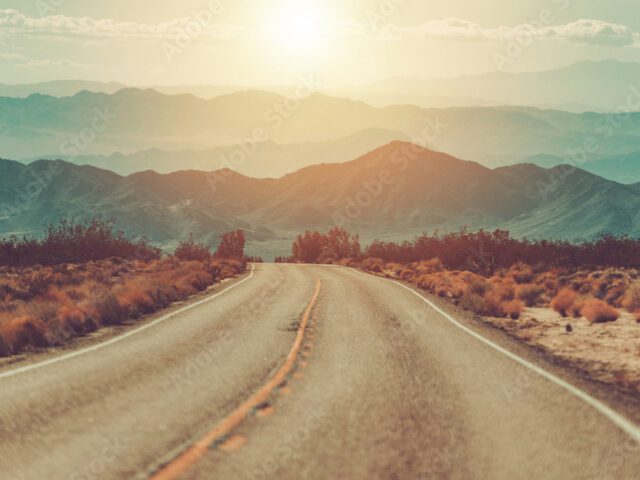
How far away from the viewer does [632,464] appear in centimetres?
621

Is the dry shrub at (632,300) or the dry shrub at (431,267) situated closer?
the dry shrub at (632,300)

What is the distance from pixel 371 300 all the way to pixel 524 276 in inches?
432

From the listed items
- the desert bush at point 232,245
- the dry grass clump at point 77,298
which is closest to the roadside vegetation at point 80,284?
the dry grass clump at point 77,298

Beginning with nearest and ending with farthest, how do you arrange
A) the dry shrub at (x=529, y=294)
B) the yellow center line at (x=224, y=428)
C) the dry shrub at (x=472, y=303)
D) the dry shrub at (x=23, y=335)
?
1. the yellow center line at (x=224, y=428)
2. the dry shrub at (x=23, y=335)
3. the dry shrub at (x=472, y=303)
4. the dry shrub at (x=529, y=294)

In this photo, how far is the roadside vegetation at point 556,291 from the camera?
43.8ft

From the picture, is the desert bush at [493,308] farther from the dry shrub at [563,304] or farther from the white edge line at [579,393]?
the white edge line at [579,393]

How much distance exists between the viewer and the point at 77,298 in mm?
21547

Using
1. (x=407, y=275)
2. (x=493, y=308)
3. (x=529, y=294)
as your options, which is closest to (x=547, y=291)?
(x=529, y=294)

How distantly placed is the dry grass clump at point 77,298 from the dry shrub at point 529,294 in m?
11.3

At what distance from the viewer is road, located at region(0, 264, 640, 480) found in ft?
19.6

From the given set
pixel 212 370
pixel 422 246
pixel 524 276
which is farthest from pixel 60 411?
pixel 422 246

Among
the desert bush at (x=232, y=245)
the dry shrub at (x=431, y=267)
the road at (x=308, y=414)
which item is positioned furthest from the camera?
the desert bush at (x=232, y=245)

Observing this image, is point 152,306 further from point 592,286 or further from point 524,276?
point 524,276

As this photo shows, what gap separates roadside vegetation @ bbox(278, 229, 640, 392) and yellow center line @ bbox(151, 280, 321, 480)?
4952 mm
